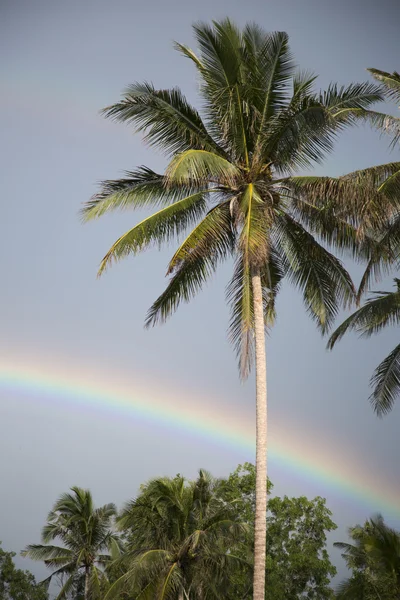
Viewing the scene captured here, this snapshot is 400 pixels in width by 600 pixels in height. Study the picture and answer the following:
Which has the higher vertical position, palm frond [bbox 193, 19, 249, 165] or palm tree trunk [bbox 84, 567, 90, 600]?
palm frond [bbox 193, 19, 249, 165]

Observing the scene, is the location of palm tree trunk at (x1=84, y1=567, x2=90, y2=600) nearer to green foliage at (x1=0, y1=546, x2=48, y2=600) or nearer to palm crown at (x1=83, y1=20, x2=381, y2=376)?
green foliage at (x1=0, y1=546, x2=48, y2=600)

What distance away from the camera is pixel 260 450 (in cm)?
1424

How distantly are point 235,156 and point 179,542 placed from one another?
43.9 ft

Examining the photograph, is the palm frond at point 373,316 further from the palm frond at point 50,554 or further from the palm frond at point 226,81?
the palm frond at point 50,554

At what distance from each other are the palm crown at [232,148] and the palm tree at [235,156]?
23mm

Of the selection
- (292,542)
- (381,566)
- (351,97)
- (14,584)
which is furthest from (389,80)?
(14,584)

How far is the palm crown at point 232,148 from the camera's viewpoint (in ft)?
50.3

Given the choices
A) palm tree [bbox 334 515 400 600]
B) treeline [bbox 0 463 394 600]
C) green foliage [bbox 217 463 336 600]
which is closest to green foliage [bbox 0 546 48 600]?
treeline [bbox 0 463 394 600]

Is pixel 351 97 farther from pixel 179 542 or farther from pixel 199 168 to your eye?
pixel 179 542

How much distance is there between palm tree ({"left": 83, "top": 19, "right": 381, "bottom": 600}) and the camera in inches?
598

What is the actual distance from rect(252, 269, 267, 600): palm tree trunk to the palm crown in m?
0.50

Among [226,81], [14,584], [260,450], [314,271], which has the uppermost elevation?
[226,81]

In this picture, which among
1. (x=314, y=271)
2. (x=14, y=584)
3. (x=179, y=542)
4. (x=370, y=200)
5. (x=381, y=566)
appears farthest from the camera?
(x=14, y=584)

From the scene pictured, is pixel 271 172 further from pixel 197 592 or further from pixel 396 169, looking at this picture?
pixel 197 592
